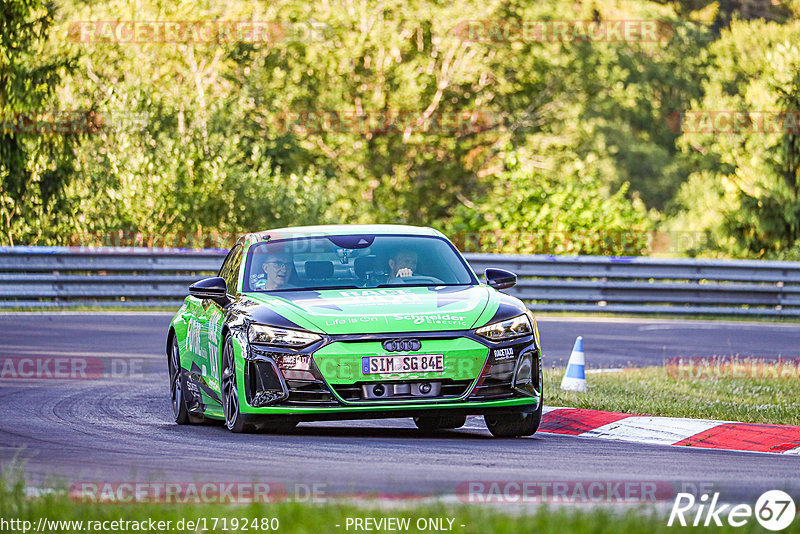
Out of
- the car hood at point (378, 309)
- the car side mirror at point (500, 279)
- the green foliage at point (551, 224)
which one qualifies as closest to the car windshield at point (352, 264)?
the car side mirror at point (500, 279)

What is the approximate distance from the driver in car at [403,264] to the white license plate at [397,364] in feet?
4.47

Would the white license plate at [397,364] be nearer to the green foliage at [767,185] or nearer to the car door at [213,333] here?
the car door at [213,333]

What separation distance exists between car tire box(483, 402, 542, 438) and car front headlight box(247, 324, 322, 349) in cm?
145

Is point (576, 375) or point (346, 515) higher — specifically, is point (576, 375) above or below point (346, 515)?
below

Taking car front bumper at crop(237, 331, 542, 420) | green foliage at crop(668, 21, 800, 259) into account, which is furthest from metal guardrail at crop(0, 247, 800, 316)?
car front bumper at crop(237, 331, 542, 420)

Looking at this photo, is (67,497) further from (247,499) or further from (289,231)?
(289,231)

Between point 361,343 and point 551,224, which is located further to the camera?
point 551,224

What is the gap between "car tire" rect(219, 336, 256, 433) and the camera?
9.28 meters

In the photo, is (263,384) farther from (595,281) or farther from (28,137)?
(28,137)

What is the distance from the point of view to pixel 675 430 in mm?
10180

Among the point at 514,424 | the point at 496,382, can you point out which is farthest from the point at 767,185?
the point at 496,382

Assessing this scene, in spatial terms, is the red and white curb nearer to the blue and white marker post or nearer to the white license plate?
the blue and white marker post

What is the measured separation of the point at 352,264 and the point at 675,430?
2672 mm

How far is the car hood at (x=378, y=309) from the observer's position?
8.96 meters
